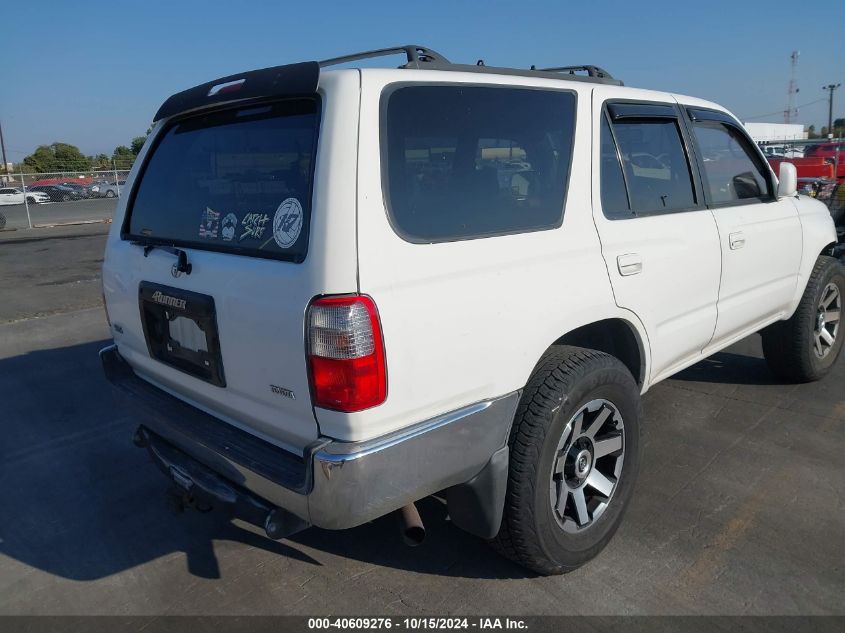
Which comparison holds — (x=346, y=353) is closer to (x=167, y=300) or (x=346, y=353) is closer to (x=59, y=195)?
(x=167, y=300)

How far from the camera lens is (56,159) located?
45.7 m

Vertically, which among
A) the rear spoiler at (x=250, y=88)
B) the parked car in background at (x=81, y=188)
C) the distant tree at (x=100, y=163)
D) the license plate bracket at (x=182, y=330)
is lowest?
the license plate bracket at (x=182, y=330)

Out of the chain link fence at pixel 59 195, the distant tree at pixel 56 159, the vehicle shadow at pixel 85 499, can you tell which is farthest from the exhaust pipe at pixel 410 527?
the distant tree at pixel 56 159

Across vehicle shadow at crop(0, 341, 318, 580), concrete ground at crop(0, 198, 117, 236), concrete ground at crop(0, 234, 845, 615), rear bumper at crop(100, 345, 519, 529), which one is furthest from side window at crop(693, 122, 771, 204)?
concrete ground at crop(0, 198, 117, 236)

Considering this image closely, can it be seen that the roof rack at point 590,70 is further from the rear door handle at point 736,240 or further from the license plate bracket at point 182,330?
the license plate bracket at point 182,330

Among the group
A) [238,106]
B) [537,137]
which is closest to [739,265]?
[537,137]

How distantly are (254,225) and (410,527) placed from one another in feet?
3.94

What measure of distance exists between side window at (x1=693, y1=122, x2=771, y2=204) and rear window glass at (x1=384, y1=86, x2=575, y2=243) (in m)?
1.27

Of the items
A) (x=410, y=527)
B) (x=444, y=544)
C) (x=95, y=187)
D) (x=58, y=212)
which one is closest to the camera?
(x=410, y=527)

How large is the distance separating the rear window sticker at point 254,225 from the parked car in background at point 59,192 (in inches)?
1298

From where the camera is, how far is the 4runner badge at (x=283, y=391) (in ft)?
7.18

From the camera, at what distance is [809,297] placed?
4477mm

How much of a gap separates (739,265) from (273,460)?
2.75 meters

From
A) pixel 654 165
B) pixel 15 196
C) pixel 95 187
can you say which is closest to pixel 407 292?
pixel 654 165
